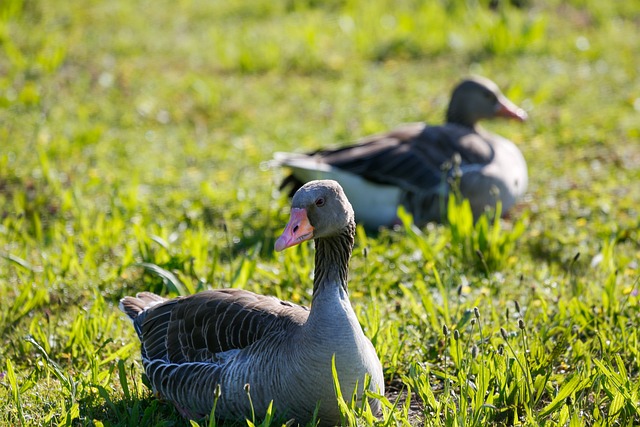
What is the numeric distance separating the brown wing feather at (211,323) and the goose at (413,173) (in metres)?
2.39

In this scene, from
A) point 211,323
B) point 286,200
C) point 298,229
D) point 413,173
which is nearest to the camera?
point 298,229

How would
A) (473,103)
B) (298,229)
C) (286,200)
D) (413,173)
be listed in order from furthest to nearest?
(473,103) < (286,200) < (413,173) < (298,229)

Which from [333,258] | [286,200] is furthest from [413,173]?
[333,258]

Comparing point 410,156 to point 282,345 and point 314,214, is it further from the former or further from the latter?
point 282,345

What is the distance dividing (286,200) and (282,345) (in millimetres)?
3207

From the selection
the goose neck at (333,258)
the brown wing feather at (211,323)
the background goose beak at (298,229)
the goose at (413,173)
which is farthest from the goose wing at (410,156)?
the background goose beak at (298,229)

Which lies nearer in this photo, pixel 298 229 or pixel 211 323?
pixel 298 229

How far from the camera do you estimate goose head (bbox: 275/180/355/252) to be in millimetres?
3869

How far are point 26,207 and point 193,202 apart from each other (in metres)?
1.29

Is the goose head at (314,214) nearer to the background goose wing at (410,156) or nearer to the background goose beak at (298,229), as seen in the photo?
the background goose beak at (298,229)

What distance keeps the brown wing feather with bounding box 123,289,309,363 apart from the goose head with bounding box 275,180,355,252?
435 millimetres

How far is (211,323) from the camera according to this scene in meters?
4.22

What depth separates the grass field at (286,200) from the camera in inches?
170

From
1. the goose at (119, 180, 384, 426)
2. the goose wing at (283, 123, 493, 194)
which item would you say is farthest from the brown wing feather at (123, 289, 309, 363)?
the goose wing at (283, 123, 493, 194)
